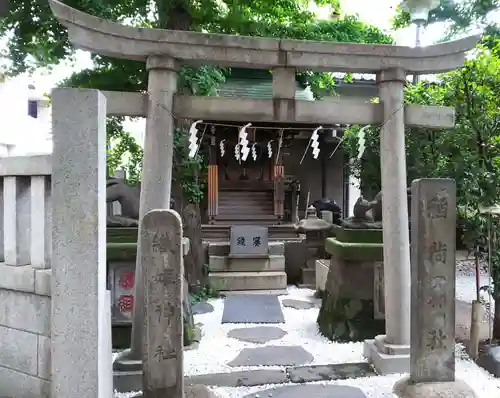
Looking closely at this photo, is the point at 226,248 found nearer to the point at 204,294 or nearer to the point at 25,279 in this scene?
the point at 204,294

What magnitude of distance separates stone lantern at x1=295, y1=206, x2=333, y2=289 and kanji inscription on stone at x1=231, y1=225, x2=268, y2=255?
40.8 inches

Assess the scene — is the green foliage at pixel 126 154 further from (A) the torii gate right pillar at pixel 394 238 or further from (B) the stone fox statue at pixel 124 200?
(A) the torii gate right pillar at pixel 394 238

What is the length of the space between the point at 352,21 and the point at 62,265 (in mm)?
10952

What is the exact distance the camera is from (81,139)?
9.57 feet

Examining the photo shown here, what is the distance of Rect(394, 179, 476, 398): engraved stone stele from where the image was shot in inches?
169

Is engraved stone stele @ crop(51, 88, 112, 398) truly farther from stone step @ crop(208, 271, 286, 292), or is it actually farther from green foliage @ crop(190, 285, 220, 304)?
stone step @ crop(208, 271, 286, 292)

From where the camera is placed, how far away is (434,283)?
4293 mm

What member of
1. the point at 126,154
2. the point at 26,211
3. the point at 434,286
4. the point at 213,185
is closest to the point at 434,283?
the point at 434,286

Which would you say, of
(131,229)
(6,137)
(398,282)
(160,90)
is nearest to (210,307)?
(131,229)

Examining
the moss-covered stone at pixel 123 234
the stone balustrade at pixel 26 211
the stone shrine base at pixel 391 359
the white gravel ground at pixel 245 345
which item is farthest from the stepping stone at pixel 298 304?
the stone balustrade at pixel 26 211

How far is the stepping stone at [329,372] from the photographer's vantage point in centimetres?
504

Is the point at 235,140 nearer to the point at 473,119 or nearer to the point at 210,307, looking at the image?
the point at 210,307

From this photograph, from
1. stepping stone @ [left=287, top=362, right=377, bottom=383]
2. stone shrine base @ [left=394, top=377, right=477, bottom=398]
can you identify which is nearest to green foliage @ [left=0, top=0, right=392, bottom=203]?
stepping stone @ [left=287, top=362, right=377, bottom=383]

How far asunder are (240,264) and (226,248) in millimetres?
645
